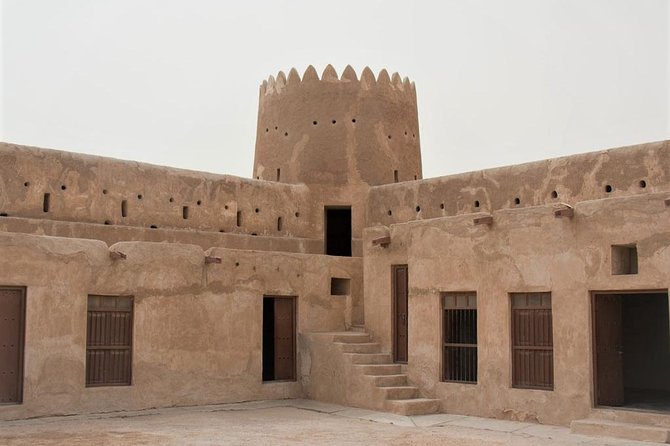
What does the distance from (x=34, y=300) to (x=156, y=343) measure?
6.92ft

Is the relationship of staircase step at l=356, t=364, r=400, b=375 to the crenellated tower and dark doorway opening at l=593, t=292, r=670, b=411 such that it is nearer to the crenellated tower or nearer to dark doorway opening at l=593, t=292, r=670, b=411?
dark doorway opening at l=593, t=292, r=670, b=411

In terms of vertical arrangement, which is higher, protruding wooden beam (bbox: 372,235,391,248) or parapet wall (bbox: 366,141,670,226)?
parapet wall (bbox: 366,141,670,226)

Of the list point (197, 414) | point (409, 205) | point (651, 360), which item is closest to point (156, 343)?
point (197, 414)

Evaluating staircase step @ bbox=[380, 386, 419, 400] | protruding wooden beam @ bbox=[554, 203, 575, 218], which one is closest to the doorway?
staircase step @ bbox=[380, 386, 419, 400]

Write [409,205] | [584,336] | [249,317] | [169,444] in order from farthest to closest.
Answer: [409,205] → [249,317] → [584,336] → [169,444]

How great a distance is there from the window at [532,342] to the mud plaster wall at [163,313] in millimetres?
4303

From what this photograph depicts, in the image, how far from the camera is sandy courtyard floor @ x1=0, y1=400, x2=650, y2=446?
1051 centimetres

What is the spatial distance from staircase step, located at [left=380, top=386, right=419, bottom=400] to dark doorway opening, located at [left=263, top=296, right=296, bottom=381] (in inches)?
95.4

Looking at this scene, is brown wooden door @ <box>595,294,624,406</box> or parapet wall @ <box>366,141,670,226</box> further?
parapet wall @ <box>366,141,670,226</box>

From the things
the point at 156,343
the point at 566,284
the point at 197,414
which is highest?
the point at 566,284

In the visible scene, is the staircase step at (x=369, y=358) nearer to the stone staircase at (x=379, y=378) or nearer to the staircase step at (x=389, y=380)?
the stone staircase at (x=379, y=378)

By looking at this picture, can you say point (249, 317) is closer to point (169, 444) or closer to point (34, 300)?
point (34, 300)

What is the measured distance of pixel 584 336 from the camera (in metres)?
11.6

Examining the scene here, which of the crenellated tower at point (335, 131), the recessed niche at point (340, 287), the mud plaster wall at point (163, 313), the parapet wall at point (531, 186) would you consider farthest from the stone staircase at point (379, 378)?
the crenellated tower at point (335, 131)
